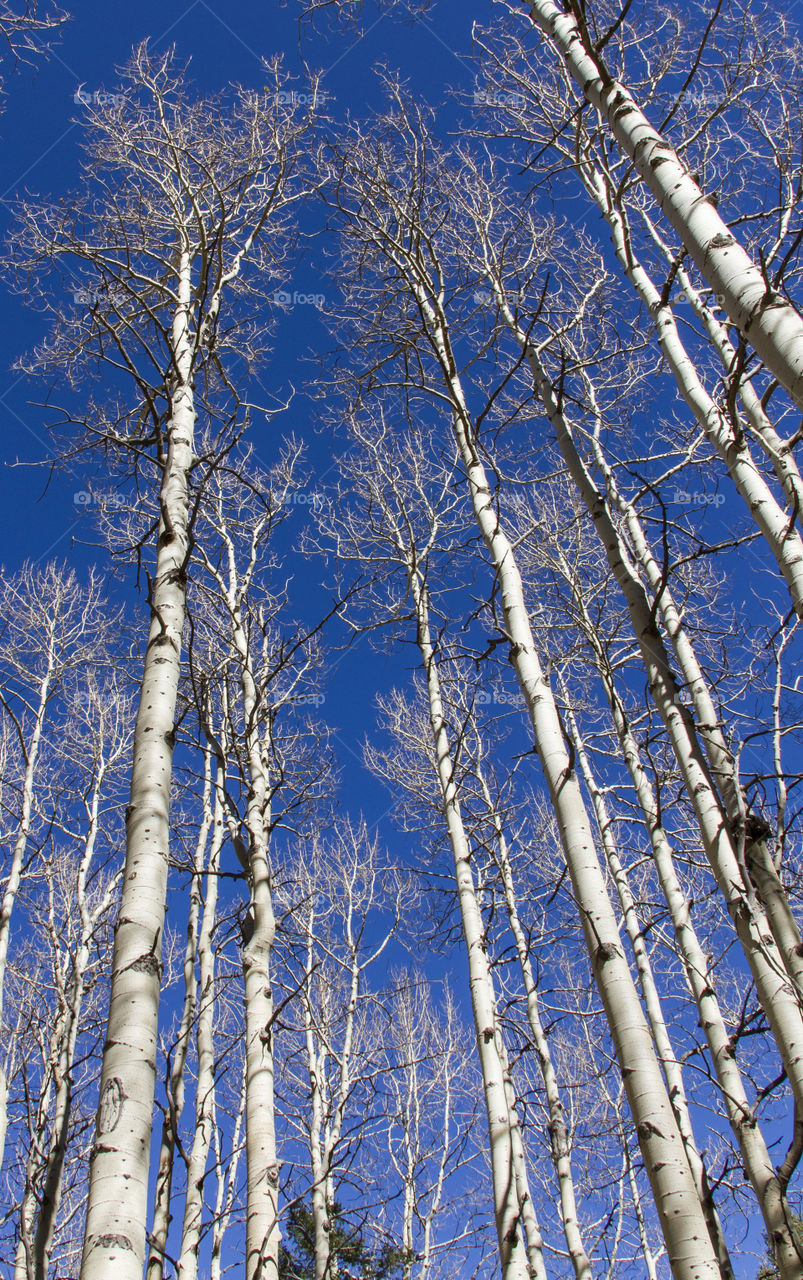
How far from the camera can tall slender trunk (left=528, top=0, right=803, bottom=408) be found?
2.38 m

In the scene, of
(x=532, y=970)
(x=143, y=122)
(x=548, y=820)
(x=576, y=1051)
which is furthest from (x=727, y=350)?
(x=576, y=1051)

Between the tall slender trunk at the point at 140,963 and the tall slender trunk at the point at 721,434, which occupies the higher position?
the tall slender trunk at the point at 721,434

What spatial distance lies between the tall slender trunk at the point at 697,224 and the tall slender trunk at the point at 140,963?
7.90 ft

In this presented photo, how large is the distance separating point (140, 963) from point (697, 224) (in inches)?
126

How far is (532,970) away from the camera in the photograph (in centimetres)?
883

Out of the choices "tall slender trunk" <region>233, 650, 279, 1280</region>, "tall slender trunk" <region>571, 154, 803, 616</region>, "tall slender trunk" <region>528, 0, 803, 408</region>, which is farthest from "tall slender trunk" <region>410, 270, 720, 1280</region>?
"tall slender trunk" <region>233, 650, 279, 1280</region>

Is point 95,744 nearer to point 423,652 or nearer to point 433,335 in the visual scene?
point 423,652

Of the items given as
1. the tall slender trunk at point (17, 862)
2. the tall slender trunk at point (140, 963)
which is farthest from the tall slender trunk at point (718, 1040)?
the tall slender trunk at point (17, 862)

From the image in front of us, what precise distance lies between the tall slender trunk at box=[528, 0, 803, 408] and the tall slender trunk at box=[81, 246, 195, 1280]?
2.41 metres

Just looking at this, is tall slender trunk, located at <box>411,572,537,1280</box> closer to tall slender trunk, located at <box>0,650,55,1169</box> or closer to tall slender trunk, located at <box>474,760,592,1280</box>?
tall slender trunk, located at <box>474,760,592,1280</box>

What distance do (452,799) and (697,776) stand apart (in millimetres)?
2725

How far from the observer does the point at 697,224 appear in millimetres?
2908

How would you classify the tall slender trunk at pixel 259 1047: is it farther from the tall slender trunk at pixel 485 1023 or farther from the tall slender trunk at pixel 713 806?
the tall slender trunk at pixel 713 806

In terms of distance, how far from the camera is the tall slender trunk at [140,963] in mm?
1886
